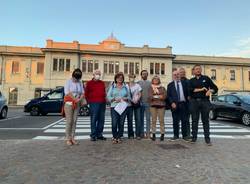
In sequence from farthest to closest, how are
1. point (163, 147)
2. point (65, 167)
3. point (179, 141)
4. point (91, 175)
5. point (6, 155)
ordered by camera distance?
1. point (179, 141)
2. point (163, 147)
3. point (6, 155)
4. point (65, 167)
5. point (91, 175)

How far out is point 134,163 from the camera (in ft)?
15.6

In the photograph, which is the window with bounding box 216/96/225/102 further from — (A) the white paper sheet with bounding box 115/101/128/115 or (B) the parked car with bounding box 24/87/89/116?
(B) the parked car with bounding box 24/87/89/116

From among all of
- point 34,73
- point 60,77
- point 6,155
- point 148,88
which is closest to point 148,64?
point 60,77

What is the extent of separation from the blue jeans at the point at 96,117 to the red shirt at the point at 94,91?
0.46 feet

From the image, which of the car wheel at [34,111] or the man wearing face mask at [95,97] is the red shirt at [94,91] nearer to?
the man wearing face mask at [95,97]

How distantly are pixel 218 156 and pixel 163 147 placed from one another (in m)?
1.39

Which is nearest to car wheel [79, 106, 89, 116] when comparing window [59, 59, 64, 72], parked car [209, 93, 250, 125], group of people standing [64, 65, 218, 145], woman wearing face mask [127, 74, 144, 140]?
parked car [209, 93, 250, 125]

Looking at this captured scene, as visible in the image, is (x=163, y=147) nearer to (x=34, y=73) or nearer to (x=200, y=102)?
(x=200, y=102)

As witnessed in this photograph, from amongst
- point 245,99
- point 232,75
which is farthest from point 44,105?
point 232,75

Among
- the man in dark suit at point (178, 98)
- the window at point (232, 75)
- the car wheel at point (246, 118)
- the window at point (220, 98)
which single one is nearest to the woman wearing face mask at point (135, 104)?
the man in dark suit at point (178, 98)

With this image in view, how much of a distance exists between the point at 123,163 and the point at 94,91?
2829 mm

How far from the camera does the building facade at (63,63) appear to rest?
40.3 m

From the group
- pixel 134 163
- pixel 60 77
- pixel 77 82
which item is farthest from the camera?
pixel 60 77

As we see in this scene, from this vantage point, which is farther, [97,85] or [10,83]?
[10,83]
